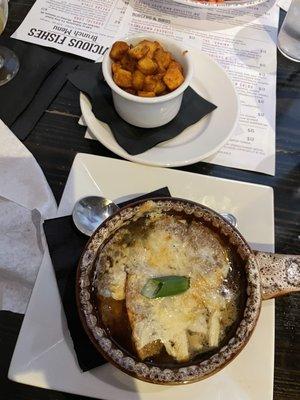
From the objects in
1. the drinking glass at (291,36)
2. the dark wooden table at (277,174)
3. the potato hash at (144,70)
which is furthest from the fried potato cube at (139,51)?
the drinking glass at (291,36)

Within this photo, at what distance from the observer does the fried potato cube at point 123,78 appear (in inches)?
41.7

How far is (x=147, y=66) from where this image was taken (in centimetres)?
106

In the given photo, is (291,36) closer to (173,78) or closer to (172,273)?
(173,78)

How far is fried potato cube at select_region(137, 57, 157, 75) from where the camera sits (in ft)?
3.47

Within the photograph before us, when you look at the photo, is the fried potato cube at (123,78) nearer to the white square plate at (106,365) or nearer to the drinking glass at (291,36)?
the white square plate at (106,365)

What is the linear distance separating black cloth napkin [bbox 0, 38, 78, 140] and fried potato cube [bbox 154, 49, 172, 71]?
0.31 meters

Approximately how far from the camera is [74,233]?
2.99 feet

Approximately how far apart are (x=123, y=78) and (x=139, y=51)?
83 millimetres

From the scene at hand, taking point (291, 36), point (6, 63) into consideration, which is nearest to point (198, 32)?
point (291, 36)

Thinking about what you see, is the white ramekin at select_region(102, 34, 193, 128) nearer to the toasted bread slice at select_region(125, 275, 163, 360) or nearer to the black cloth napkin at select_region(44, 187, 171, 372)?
the black cloth napkin at select_region(44, 187, 171, 372)

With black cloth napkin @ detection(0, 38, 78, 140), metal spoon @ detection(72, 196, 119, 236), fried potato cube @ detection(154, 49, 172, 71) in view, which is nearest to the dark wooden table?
black cloth napkin @ detection(0, 38, 78, 140)

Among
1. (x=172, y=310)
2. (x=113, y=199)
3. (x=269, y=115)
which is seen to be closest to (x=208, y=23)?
(x=269, y=115)

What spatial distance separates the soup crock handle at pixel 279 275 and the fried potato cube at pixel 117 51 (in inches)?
24.7

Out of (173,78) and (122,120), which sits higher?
(173,78)
